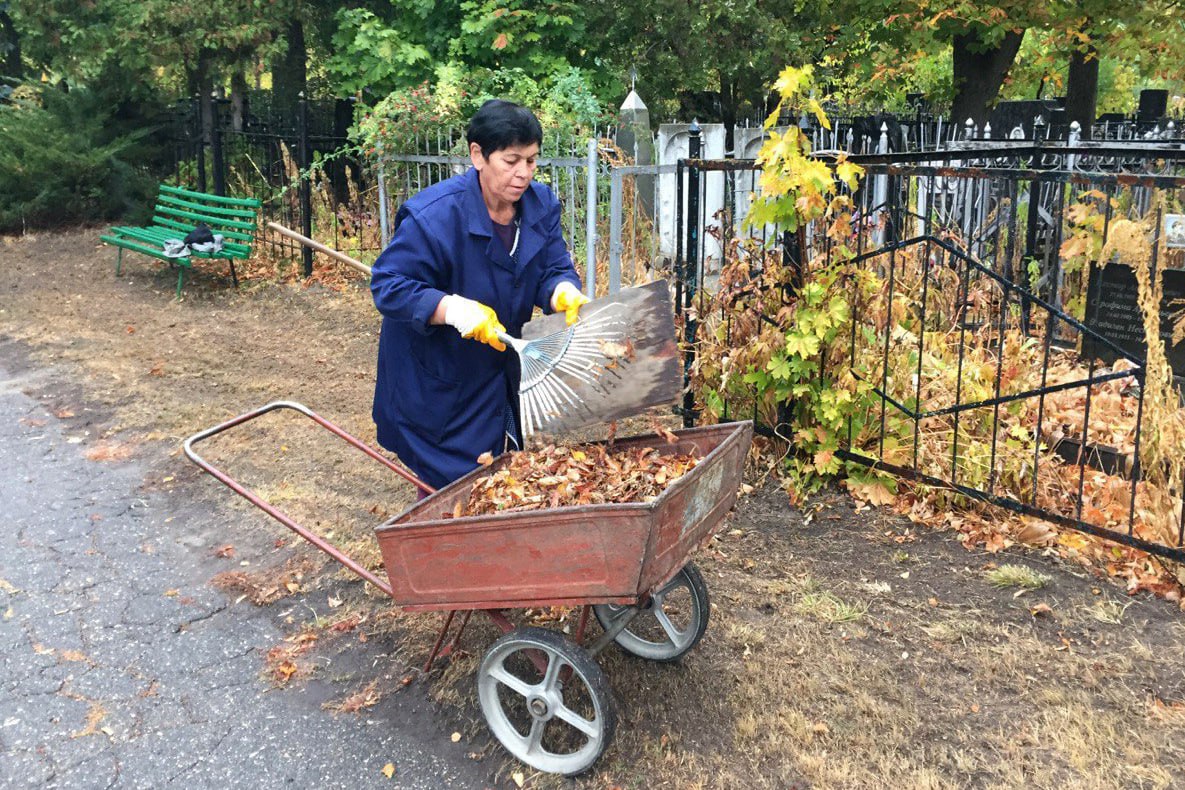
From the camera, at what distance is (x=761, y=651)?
3490 mm

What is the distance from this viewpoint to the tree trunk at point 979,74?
13.6 m

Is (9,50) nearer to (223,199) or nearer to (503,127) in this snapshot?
(223,199)

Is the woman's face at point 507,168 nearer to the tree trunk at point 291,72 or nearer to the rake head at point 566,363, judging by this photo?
the rake head at point 566,363

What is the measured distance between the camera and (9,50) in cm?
1559

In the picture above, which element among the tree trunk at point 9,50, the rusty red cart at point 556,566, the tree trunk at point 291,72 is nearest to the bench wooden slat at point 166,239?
the tree trunk at point 291,72

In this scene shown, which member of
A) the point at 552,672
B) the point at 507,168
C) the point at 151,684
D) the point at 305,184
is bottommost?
the point at 151,684

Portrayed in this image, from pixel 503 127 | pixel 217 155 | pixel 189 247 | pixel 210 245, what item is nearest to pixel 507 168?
pixel 503 127

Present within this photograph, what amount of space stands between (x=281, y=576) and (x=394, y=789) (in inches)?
61.8

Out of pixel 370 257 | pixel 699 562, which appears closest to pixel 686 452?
pixel 699 562

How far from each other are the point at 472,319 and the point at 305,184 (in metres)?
8.06

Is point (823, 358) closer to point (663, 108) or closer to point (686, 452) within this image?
point (686, 452)

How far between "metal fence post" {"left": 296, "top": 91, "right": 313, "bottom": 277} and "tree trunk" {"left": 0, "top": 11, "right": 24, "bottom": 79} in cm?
785

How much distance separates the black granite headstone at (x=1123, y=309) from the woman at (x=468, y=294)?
13.3 ft

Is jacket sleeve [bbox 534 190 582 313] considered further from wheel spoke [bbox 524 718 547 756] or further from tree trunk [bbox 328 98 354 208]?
tree trunk [bbox 328 98 354 208]
